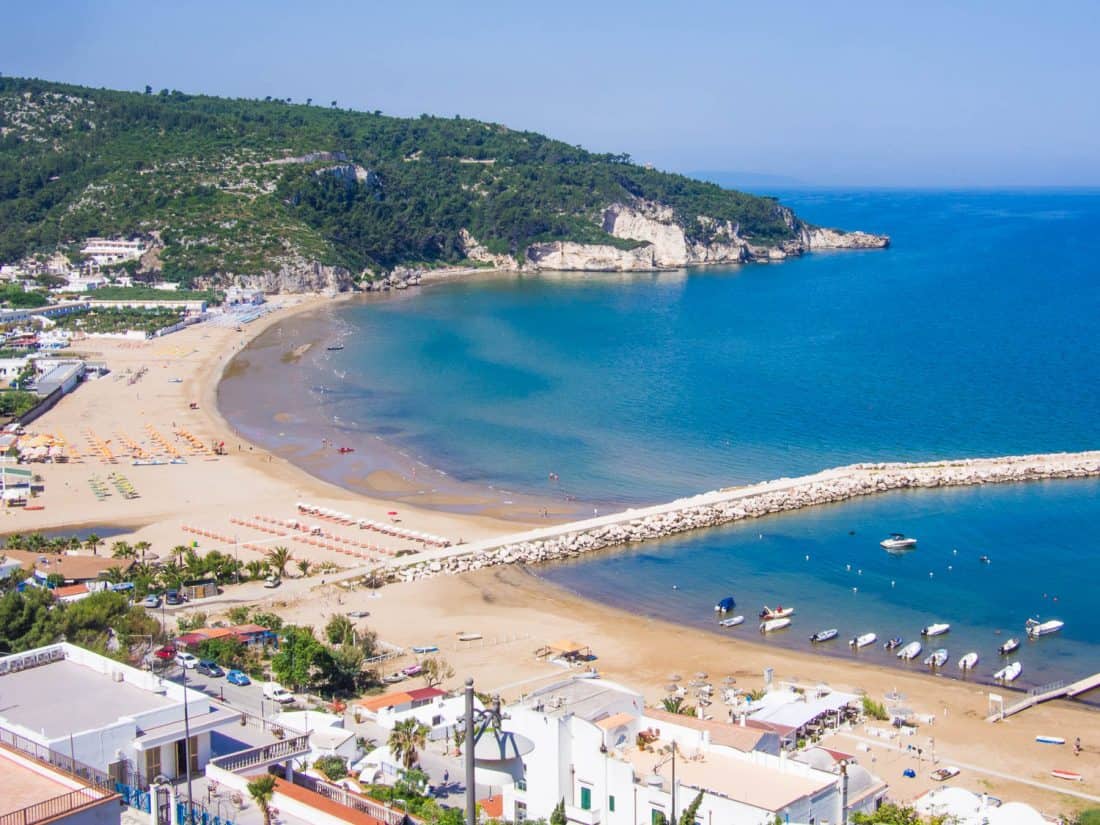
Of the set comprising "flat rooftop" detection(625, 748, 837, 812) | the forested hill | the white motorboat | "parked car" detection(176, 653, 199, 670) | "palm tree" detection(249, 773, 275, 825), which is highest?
the forested hill

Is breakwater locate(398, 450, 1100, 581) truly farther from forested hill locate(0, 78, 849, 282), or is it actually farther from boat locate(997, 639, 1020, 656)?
forested hill locate(0, 78, 849, 282)

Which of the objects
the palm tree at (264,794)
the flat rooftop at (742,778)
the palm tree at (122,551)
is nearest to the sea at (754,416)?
the palm tree at (122,551)

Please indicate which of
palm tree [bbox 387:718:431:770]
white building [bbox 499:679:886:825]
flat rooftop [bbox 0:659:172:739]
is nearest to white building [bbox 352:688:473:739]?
palm tree [bbox 387:718:431:770]

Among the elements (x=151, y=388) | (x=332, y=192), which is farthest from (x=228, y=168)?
(x=151, y=388)

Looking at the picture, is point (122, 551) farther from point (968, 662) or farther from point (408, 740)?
point (968, 662)

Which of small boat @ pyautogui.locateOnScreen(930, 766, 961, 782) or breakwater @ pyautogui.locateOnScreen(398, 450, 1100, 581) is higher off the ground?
breakwater @ pyautogui.locateOnScreen(398, 450, 1100, 581)

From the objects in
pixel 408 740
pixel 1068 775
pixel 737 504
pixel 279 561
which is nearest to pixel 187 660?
pixel 408 740
